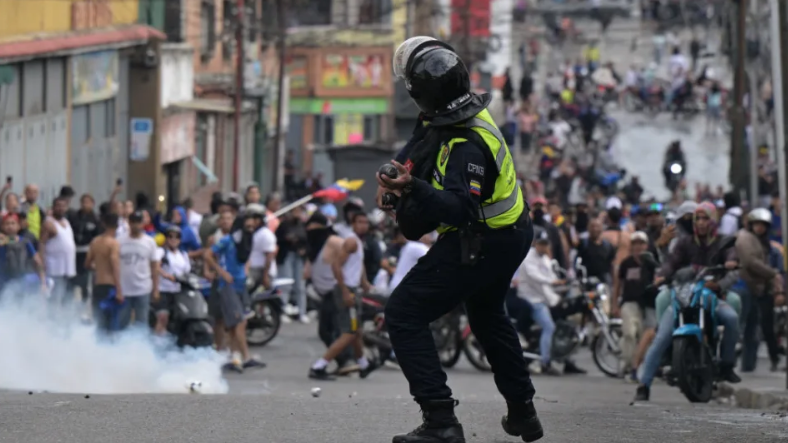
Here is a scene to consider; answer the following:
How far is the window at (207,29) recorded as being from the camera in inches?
1628

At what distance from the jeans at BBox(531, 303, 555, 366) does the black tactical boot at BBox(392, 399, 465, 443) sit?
10.4m

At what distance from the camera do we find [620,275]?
17203 mm

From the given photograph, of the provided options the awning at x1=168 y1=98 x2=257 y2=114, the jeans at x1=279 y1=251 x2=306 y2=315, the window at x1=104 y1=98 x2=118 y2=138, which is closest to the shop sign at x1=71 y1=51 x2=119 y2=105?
the window at x1=104 y1=98 x2=118 y2=138

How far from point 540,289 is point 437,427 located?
34.4 feet

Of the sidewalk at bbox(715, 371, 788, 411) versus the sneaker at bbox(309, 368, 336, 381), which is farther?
the sneaker at bbox(309, 368, 336, 381)

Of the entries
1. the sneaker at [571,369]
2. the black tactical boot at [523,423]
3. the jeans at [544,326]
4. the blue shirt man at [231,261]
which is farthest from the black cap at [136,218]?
the black tactical boot at [523,423]

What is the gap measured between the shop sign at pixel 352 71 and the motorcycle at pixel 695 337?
40467 millimetres

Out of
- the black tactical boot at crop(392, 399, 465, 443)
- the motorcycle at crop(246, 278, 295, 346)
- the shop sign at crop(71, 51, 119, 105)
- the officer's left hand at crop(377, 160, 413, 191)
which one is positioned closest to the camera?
the officer's left hand at crop(377, 160, 413, 191)

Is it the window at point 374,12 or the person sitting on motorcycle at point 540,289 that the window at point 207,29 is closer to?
the window at point 374,12

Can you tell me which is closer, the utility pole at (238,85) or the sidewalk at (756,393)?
the sidewalk at (756,393)

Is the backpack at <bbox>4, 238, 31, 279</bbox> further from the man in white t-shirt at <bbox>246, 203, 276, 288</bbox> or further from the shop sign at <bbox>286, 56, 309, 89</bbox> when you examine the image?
the shop sign at <bbox>286, 56, 309, 89</bbox>

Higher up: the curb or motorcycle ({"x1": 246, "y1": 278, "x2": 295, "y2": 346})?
the curb

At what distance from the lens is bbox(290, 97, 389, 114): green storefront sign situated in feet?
177

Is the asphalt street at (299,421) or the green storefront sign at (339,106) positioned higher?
the asphalt street at (299,421)
